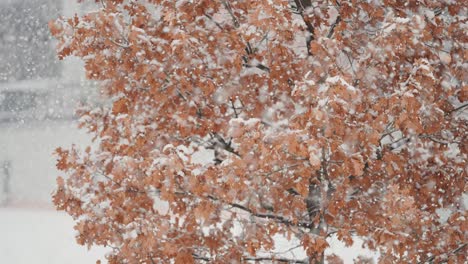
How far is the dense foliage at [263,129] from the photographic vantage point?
445 centimetres

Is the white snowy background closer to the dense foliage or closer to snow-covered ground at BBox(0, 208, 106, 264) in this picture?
snow-covered ground at BBox(0, 208, 106, 264)

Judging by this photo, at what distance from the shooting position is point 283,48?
16.3ft

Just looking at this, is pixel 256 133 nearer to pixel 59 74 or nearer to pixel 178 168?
pixel 178 168

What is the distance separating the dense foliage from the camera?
175 inches

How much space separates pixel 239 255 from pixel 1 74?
21693 mm

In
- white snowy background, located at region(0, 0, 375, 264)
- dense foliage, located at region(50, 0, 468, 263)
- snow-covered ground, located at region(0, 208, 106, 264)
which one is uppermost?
white snowy background, located at region(0, 0, 375, 264)

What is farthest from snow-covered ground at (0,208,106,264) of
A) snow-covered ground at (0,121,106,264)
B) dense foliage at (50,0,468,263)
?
dense foliage at (50,0,468,263)

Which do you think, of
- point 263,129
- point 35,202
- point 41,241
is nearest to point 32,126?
point 35,202

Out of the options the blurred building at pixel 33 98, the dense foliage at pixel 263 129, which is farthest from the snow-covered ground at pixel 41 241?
the dense foliage at pixel 263 129

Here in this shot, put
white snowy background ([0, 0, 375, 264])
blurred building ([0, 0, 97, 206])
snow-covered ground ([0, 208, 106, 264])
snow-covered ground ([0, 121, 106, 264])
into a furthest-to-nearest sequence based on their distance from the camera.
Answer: blurred building ([0, 0, 97, 206])
white snowy background ([0, 0, 375, 264])
snow-covered ground ([0, 121, 106, 264])
snow-covered ground ([0, 208, 106, 264])

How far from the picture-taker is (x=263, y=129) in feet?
14.6

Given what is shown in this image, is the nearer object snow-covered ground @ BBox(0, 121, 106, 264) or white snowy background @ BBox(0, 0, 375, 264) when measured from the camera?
snow-covered ground @ BBox(0, 121, 106, 264)

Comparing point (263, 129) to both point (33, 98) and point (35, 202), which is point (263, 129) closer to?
point (35, 202)

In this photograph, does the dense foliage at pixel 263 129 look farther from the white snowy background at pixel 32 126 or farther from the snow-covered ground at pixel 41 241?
the white snowy background at pixel 32 126
